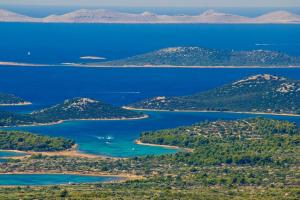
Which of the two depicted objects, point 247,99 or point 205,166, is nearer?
point 205,166

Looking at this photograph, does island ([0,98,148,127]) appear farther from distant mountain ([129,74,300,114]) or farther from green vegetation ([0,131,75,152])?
green vegetation ([0,131,75,152])

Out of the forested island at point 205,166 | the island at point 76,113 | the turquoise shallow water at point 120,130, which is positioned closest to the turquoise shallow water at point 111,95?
the turquoise shallow water at point 120,130

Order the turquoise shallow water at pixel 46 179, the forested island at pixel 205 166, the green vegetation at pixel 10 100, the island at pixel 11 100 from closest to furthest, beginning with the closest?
the forested island at pixel 205 166
the turquoise shallow water at pixel 46 179
the island at pixel 11 100
the green vegetation at pixel 10 100

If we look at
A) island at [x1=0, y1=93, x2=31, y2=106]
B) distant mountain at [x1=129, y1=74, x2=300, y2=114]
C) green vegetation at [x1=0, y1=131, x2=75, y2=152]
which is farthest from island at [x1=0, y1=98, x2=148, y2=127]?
green vegetation at [x1=0, y1=131, x2=75, y2=152]

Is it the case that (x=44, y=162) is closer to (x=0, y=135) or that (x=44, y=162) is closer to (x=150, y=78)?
(x=0, y=135)

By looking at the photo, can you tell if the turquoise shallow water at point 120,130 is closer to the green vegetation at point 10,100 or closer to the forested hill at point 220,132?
the forested hill at point 220,132

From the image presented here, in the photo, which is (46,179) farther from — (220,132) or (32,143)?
(220,132)

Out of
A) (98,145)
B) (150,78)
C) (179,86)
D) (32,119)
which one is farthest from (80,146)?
(150,78)

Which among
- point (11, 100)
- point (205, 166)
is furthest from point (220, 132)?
point (11, 100)
